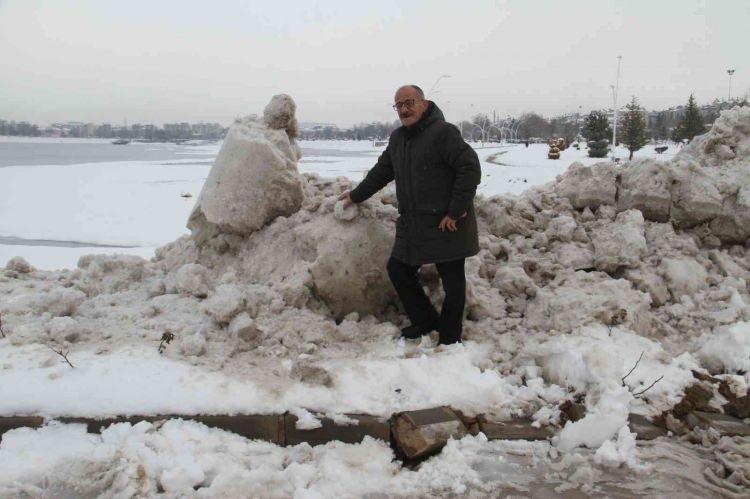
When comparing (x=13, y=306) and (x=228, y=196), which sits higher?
(x=228, y=196)

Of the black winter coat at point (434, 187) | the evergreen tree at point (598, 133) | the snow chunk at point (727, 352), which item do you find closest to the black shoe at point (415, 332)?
the black winter coat at point (434, 187)

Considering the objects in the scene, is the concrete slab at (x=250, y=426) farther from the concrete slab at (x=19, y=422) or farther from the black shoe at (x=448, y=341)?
the black shoe at (x=448, y=341)

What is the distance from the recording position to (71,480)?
2840mm

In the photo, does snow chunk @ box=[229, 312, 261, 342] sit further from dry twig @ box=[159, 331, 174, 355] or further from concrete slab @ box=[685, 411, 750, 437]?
concrete slab @ box=[685, 411, 750, 437]

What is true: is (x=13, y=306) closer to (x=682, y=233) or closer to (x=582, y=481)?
(x=582, y=481)

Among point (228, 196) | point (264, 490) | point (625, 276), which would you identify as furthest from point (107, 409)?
point (625, 276)

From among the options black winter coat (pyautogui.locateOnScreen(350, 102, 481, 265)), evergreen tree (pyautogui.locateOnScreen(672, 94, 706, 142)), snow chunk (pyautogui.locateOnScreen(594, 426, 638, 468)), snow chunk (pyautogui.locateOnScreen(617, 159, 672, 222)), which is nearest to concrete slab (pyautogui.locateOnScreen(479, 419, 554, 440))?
snow chunk (pyautogui.locateOnScreen(594, 426, 638, 468))

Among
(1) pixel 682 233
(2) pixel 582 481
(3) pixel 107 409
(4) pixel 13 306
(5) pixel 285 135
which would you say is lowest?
(2) pixel 582 481

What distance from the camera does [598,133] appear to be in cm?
3741

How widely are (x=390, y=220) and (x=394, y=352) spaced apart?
1.13m

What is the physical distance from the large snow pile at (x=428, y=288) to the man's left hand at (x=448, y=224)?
705 mm

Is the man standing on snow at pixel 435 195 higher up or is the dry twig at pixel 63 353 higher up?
the man standing on snow at pixel 435 195

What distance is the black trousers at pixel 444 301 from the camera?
395 cm

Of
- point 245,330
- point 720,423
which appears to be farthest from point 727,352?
point 245,330
